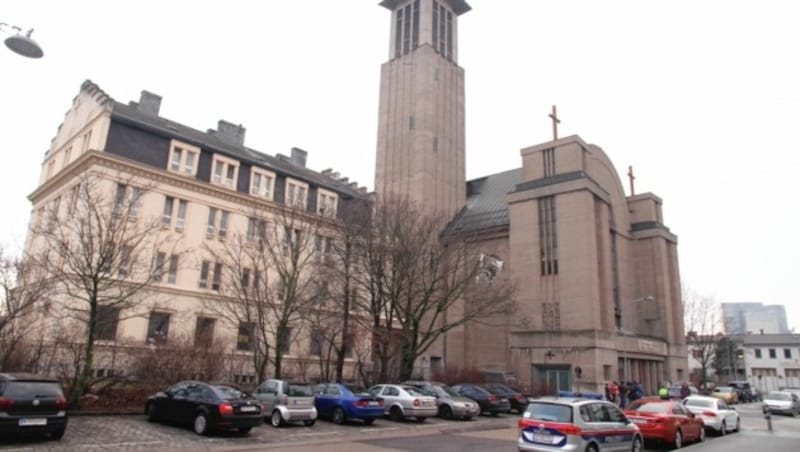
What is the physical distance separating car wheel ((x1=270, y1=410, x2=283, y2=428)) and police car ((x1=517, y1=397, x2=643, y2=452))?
8.97 meters

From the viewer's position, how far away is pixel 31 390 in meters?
12.6

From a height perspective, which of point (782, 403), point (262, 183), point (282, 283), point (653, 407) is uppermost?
point (262, 183)

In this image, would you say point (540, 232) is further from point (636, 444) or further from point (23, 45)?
point (23, 45)

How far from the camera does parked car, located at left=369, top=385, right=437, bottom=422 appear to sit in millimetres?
21594

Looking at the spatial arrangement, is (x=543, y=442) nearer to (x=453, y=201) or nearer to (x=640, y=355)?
(x=640, y=355)

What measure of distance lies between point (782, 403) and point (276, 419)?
33207 mm

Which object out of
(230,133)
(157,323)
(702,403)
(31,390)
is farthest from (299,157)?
(31,390)

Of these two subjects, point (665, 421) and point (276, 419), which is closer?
Result: point (665, 421)

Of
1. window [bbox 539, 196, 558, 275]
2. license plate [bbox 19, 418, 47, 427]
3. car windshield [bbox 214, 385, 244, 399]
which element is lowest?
license plate [bbox 19, 418, 47, 427]

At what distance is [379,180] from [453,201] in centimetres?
865

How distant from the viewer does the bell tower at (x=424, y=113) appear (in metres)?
56.6

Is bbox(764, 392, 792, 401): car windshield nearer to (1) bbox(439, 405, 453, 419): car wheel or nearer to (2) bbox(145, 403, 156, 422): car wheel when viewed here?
(1) bbox(439, 405, 453, 419): car wheel

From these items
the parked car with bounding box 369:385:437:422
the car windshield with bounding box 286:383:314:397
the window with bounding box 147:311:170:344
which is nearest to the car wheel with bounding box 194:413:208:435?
the car windshield with bounding box 286:383:314:397

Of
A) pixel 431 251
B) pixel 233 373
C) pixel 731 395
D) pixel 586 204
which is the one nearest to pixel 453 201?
pixel 586 204
